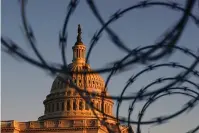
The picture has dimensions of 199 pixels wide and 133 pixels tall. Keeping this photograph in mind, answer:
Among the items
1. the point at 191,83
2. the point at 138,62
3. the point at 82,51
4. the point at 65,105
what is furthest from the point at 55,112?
the point at 138,62

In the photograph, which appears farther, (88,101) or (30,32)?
(88,101)

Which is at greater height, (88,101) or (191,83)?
(191,83)

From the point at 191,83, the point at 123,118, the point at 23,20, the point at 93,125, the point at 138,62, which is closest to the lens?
the point at 23,20

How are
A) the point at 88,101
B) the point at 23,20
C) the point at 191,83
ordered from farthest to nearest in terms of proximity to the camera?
the point at 191,83
the point at 88,101
the point at 23,20

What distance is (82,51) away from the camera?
132 meters

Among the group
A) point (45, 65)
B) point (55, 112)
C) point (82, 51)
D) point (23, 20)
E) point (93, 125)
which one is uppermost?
point (82, 51)

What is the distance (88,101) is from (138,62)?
5.26m

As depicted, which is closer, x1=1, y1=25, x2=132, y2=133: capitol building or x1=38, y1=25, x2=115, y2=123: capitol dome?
x1=1, y1=25, x2=132, y2=133: capitol building

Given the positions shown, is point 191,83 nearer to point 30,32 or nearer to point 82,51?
point 30,32

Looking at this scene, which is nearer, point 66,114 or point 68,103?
point 66,114

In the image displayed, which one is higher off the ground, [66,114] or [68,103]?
[68,103]

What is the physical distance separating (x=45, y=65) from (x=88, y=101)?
6.09 meters

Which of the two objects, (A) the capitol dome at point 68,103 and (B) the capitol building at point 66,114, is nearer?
(B) the capitol building at point 66,114

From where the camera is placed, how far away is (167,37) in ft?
55.1
